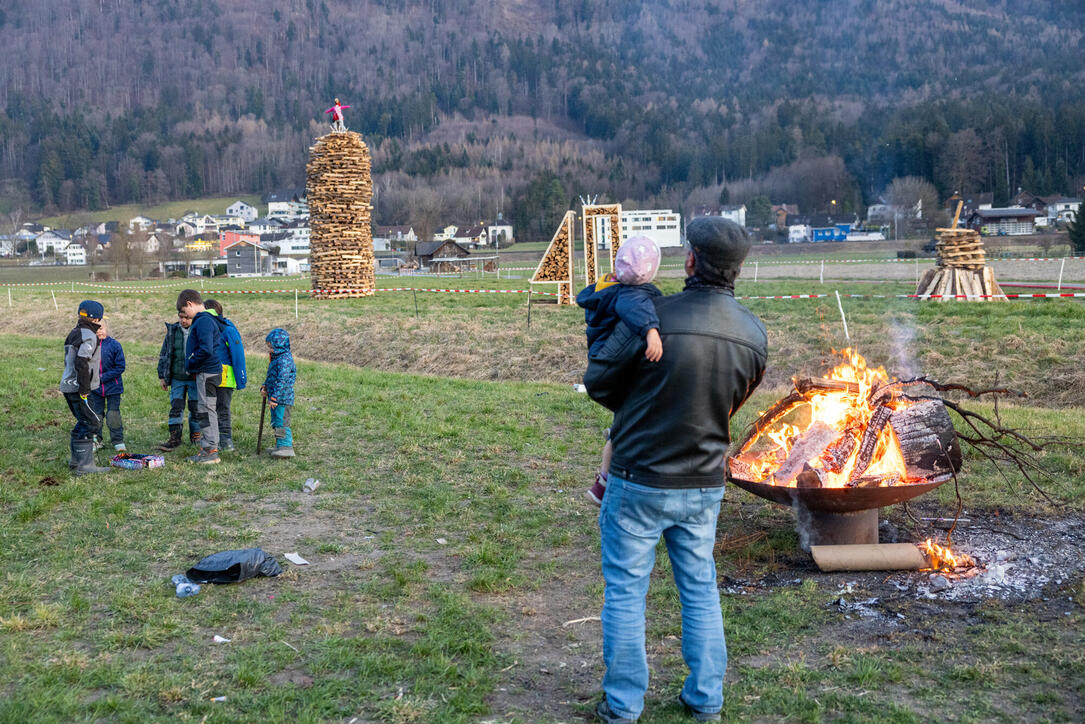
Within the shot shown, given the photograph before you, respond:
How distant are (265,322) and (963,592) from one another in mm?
22649

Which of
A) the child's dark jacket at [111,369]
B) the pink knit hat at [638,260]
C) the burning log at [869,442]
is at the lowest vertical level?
the burning log at [869,442]

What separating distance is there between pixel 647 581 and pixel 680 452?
622mm

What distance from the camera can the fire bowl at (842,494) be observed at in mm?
5758

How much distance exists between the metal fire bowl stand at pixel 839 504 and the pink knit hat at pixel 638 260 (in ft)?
8.46

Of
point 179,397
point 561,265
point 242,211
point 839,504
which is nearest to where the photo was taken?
point 839,504

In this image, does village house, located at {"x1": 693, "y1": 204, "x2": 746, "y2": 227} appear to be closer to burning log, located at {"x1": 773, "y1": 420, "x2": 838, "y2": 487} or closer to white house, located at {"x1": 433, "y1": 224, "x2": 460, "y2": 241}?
white house, located at {"x1": 433, "y1": 224, "x2": 460, "y2": 241}

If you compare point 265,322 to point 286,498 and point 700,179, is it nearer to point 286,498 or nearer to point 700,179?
point 286,498

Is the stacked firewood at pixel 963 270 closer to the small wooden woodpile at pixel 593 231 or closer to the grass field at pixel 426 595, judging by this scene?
the small wooden woodpile at pixel 593 231

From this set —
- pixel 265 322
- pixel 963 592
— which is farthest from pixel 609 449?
pixel 265 322

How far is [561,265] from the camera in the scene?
25.4m

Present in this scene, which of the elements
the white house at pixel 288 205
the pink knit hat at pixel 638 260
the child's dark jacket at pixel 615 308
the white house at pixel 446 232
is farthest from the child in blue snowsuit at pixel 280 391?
the white house at pixel 288 205

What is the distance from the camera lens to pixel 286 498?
8297 mm

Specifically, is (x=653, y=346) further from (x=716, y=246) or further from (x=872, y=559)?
(x=872, y=559)

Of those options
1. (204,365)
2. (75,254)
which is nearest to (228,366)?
(204,365)
